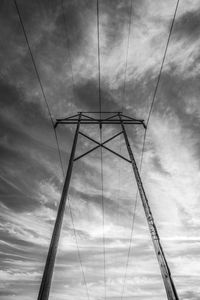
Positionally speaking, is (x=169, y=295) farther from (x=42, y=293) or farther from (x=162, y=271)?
(x=42, y=293)

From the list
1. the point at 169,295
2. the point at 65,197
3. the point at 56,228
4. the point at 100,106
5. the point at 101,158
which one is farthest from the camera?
the point at 101,158

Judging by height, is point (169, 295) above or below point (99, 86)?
below

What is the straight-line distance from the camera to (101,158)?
10.9 m

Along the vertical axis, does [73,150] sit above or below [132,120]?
below

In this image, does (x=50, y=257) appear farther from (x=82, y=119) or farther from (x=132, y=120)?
(x=132, y=120)

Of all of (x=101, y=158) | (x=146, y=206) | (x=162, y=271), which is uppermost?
(x=101, y=158)

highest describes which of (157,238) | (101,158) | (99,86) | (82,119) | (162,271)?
(99,86)

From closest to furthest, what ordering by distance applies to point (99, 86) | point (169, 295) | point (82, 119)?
point (169, 295) < point (99, 86) < point (82, 119)

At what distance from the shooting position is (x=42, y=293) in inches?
140

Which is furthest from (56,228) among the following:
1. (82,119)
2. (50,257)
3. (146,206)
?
(82,119)

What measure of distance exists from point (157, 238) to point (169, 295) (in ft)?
3.48

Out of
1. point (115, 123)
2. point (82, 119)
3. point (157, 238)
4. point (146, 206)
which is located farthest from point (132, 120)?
point (157, 238)

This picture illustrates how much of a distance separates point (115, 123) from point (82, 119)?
1.83 meters

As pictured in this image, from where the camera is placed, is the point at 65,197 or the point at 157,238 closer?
the point at 157,238
